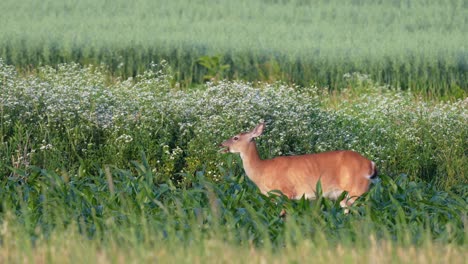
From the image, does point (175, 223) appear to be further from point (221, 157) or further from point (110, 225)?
point (221, 157)

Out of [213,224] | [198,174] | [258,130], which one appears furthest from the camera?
[258,130]

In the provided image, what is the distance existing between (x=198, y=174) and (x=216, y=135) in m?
2.73

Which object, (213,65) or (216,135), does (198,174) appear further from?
(213,65)

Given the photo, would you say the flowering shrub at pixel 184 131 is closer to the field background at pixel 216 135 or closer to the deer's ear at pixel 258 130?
the field background at pixel 216 135

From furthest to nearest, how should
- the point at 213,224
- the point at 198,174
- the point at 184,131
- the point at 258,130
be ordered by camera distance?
the point at 184,131, the point at 258,130, the point at 198,174, the point at 213,224

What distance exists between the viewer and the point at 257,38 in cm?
2481

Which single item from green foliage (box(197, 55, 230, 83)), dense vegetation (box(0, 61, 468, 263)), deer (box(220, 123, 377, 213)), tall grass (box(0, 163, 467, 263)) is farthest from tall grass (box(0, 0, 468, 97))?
tall grass (box(0, 163, 467, 263))

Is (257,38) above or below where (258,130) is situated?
below

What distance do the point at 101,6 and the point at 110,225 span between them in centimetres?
2228

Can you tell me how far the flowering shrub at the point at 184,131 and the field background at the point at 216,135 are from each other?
30mm

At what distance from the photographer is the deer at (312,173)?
34.7ft

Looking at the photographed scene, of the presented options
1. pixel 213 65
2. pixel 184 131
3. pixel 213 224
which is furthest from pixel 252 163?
pixel 213 65

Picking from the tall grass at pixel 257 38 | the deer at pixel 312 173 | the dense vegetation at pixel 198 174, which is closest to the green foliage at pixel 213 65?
the tall grass at pixel 257 38

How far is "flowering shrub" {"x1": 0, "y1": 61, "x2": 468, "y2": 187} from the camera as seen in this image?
42.6 ft
